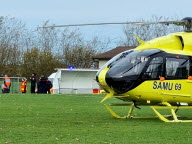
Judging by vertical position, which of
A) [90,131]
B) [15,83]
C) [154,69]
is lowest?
[15,83]

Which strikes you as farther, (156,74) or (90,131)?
(156,74)

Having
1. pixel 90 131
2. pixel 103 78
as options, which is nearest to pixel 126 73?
pixel 103 78

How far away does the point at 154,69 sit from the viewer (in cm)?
1561

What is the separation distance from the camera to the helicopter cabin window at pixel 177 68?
1577 cm

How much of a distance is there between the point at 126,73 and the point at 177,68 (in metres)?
1.71

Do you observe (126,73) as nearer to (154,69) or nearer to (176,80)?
(154,69)

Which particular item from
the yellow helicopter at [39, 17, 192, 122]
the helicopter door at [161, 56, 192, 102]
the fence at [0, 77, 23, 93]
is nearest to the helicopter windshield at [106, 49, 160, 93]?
the yellow helicopter at [39, 17, 192, 122]

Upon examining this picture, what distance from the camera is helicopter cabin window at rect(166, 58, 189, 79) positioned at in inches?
621

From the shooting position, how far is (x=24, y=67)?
62.2 meters

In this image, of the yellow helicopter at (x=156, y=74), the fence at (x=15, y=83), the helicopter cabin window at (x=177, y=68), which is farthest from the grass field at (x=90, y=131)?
the fence at (x=15, y=83)

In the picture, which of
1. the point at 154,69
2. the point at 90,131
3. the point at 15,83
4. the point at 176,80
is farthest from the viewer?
the point at 15,83

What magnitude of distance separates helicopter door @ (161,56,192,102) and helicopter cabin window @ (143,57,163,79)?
0.70 ft

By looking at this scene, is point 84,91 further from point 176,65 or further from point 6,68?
point 176,65

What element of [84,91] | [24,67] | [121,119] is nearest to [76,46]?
[24,67]
